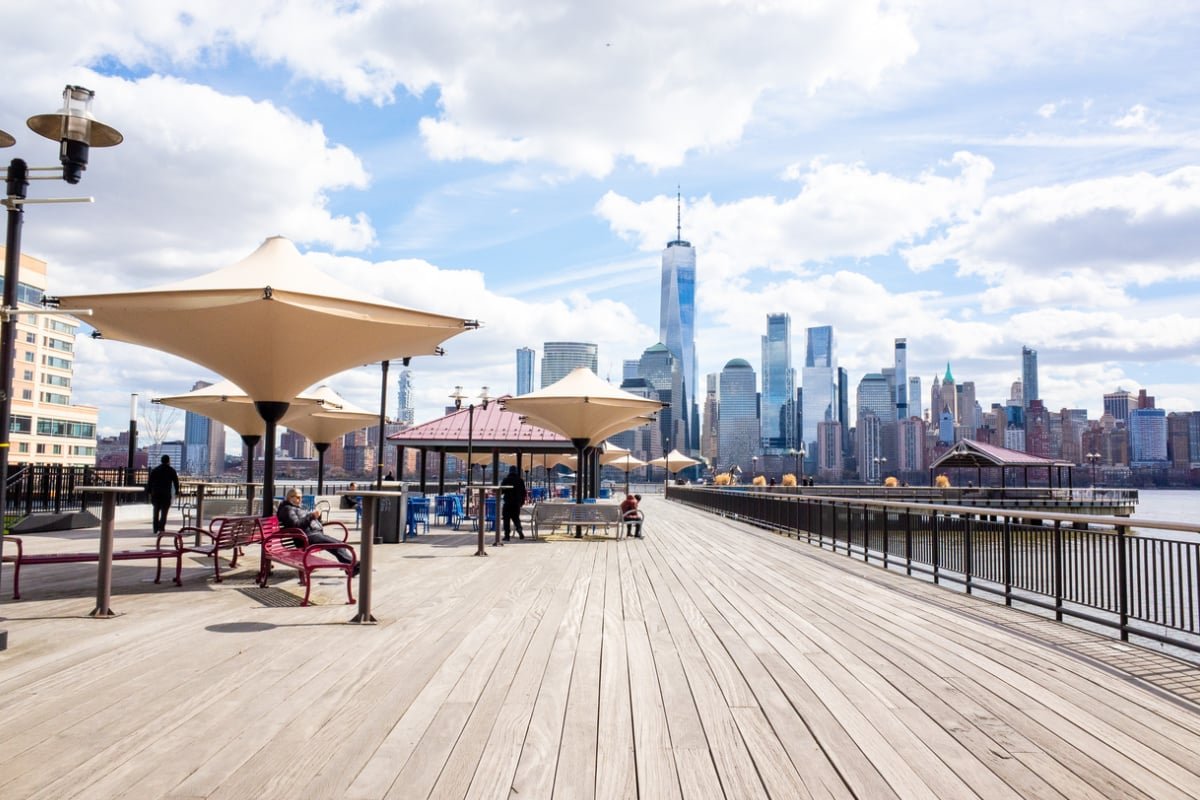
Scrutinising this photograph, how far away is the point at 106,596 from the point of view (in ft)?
21.5

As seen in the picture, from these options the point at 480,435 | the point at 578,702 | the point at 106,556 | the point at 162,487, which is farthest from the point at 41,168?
the point at 480,435

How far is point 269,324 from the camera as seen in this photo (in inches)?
346

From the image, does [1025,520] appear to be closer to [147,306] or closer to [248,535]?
[248,535]

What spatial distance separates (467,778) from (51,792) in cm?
149

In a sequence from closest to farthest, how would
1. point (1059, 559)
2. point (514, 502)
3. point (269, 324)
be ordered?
point (1059, 559) → point (269, 324) → point (514, 502)

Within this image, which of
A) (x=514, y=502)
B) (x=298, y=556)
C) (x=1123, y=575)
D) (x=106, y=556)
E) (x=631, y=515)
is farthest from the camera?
(x=631, y=515)

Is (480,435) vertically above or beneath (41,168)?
beneath

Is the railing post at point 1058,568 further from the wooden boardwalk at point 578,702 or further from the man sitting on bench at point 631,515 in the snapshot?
the man sitting on bench at point 631,515

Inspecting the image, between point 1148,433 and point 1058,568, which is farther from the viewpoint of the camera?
point 1148,433

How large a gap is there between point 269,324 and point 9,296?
10.9 ft

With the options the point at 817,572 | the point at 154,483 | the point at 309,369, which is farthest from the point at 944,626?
the point at 154,483

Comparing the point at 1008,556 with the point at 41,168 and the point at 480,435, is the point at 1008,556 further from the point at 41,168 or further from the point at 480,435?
the point at 480,435

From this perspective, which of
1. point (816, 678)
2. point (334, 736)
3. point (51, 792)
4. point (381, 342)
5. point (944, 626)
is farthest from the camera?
point (381, 342)

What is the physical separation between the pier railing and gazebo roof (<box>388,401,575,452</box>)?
600 inches
